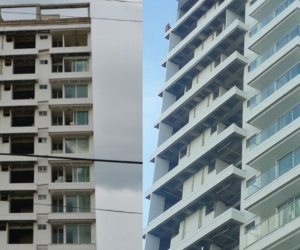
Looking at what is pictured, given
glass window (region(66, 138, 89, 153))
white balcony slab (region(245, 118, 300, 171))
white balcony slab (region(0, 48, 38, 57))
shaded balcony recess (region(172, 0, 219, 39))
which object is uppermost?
shaded balcony recess (region(172, 0, 219, 39))

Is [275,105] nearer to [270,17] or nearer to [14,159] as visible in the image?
[270,17]

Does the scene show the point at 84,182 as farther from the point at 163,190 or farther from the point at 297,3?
the point at 297,3

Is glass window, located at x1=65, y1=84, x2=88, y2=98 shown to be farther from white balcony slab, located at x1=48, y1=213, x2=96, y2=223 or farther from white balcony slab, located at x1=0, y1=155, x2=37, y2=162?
white balcony slab, located at x1=48, y1=213, x2=96, y2=223

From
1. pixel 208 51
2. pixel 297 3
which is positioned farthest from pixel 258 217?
pixel 208 51

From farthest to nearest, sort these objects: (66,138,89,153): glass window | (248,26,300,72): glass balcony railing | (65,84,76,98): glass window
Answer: (65,84,76,98): glass window
(66,138,89,153): glass window
(248,26,300,72): glass balcony railing

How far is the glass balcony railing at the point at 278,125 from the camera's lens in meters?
41.7

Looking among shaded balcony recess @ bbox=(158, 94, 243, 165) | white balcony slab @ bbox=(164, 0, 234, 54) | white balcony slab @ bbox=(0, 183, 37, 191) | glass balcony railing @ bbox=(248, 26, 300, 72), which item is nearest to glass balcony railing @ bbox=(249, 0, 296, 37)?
glass balcony railing @ bbox=(248, 26, 300, 72)

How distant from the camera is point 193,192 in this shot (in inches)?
1919

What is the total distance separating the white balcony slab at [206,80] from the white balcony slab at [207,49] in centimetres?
150

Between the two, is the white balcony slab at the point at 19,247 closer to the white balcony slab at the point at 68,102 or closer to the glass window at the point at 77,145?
the glass window at the point at 77,145

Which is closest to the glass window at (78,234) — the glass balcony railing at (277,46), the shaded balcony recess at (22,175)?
the shaded balcony recess at (22,175)

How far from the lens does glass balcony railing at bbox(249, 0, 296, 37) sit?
4663 centimetres

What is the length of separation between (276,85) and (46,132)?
1603cm

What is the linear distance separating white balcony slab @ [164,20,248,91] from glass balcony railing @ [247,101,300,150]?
28.6ft
